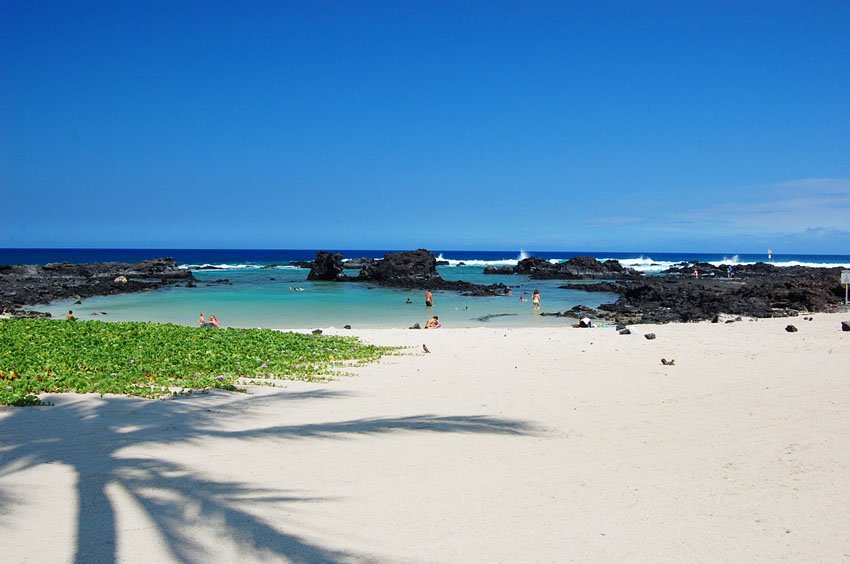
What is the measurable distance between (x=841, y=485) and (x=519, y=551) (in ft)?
11.6

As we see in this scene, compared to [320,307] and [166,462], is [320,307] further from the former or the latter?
[166,462]

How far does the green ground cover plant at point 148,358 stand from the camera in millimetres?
9250

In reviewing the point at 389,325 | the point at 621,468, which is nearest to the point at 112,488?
the point at 621,468

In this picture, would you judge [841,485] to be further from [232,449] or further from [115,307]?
[115,307]

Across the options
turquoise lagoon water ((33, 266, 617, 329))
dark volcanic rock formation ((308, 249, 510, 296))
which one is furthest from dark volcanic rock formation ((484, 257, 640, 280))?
turquoise lagoon water ((33, 266, 617, 329))

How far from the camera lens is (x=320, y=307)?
35.6m

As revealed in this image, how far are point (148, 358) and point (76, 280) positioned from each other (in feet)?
157

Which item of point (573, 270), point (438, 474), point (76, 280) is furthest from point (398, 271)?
point (438, 474)

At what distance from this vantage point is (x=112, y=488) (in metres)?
5.11

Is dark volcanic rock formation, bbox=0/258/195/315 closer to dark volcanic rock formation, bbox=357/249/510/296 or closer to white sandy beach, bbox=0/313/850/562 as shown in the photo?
dark volcanic rock formation, bbox=357/249/510/296

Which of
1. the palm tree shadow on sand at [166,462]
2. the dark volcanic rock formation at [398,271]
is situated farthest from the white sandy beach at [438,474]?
the dark volcanic rock formation at [398,271]

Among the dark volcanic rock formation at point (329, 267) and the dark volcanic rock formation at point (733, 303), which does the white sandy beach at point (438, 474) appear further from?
the dark volcanic rock formation at point (329, 267)

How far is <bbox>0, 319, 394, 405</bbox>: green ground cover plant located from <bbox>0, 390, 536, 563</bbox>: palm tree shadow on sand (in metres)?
0.93

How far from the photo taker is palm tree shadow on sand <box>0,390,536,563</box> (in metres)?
4.29
